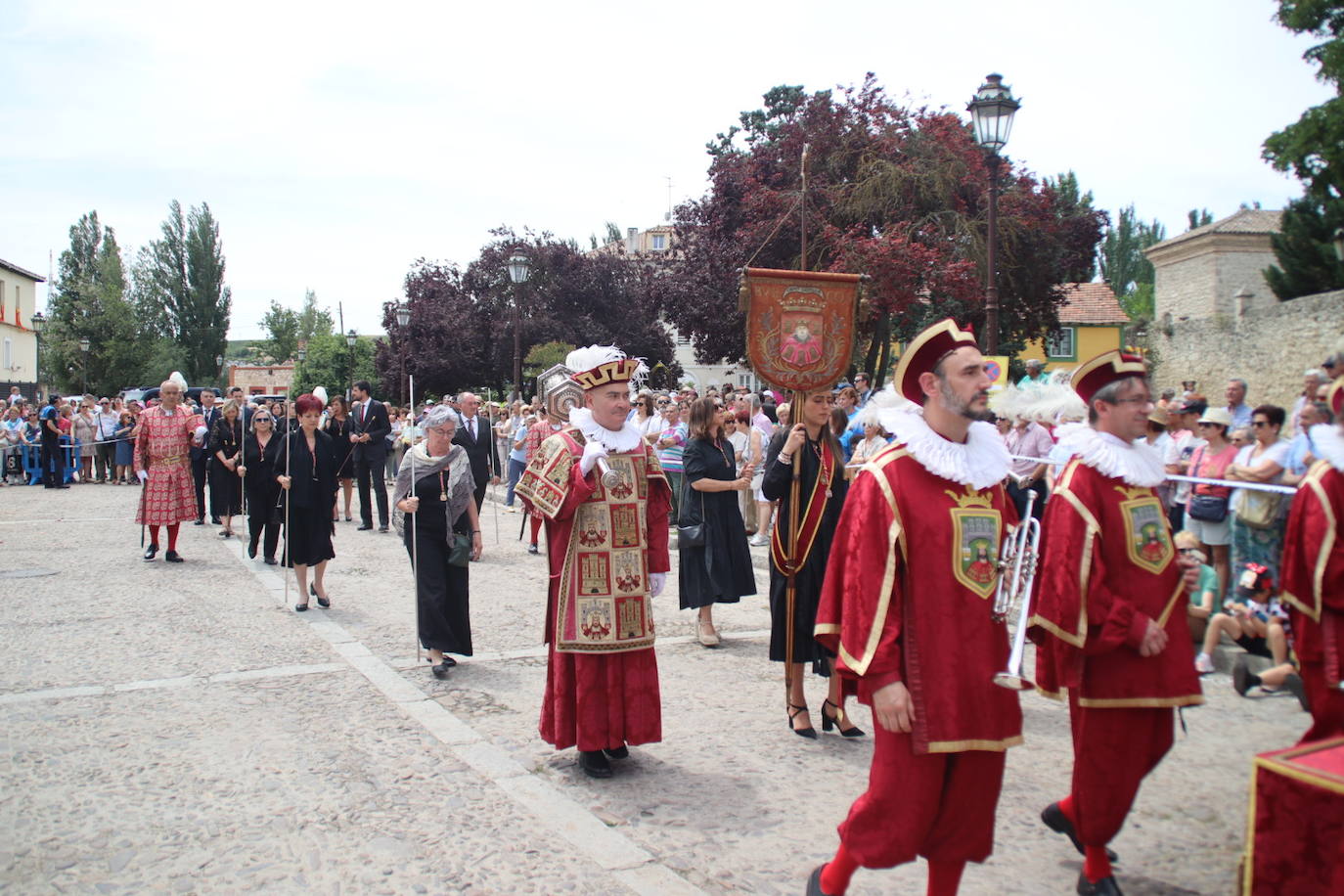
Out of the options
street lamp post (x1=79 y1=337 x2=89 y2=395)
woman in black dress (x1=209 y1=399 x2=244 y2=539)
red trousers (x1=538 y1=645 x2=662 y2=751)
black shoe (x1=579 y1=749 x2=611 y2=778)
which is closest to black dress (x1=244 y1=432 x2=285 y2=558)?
woman in black dress (x1=209 y1=399 x2=244 y2=539)

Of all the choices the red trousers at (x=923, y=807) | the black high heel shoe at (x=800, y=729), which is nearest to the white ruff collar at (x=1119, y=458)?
the red trousers at (x=923, y=807)

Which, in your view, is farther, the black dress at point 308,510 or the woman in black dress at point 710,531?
the black dress at point 308,510

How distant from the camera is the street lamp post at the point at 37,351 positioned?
5525cm

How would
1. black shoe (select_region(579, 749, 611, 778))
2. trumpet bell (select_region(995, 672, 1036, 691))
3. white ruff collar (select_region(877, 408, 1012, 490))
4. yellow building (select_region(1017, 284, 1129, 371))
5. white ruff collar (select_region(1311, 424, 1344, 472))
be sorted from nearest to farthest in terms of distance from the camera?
trumpet bell (select_region(995, 672, 1036, 691)) < white ruff collar (select_region(877, 408, 1012, 490)) < white ruff collar (select_region(1311, 424, 1344, 472)) < black shoe (select_region(579, 749, 611, 778)) < yellow building (select_region(1017, 284, 1129, 371))

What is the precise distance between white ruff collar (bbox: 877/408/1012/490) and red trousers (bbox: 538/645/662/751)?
7.54 ft

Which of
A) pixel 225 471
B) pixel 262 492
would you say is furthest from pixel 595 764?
pixel 225 471

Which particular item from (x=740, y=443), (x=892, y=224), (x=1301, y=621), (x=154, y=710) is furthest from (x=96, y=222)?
(x=1301, y=621)

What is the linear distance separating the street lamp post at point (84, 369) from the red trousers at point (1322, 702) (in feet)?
165

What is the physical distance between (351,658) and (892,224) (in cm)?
1689

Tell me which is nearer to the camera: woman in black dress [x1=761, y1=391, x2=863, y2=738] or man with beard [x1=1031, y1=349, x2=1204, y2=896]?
man with beard [x1=1031, y1=349, x2=1204, y2=896]

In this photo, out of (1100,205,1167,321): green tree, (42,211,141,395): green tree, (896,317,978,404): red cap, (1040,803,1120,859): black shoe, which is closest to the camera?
(896,317,978,404): red cap

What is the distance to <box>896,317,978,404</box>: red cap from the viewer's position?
11.5 ft

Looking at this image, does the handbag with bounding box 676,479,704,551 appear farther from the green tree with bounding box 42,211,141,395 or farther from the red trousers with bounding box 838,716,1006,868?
the green tree with bounding box 42,211,141,395

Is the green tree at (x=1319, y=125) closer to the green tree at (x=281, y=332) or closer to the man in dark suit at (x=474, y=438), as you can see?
the man in dark suit at (x=474, y=438)
